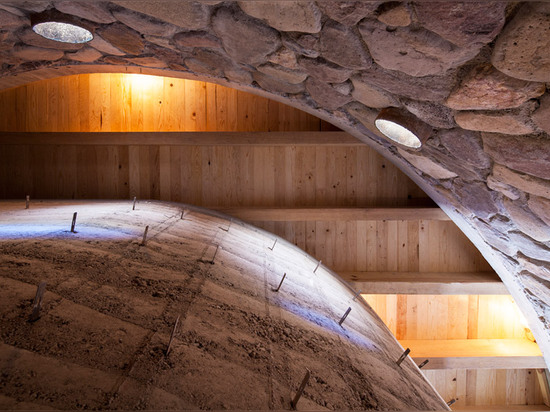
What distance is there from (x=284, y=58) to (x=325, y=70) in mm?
213

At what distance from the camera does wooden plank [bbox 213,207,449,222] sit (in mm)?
3711

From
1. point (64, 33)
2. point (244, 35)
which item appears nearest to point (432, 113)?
point (244, 35)

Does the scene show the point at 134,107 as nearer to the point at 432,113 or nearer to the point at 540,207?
the point at 432,113

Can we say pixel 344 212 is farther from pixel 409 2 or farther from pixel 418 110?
pixel 409 2

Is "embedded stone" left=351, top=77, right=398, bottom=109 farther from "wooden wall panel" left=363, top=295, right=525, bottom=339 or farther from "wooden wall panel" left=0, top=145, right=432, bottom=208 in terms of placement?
"wooden wall panel" left=363, top=295, right=525, bottom=339

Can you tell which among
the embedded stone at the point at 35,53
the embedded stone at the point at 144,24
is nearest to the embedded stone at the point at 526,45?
the embedded stone at the point at 144,24

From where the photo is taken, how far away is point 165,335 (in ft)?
3.19

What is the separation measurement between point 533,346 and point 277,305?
440 cm

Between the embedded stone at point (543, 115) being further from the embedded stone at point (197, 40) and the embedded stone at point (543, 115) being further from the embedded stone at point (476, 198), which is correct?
the embedded stone at point (197, 40)

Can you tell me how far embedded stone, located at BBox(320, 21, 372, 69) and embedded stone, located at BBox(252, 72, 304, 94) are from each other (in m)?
0.54

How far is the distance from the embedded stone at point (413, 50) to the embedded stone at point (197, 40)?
0.81 meters

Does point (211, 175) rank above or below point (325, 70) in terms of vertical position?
below

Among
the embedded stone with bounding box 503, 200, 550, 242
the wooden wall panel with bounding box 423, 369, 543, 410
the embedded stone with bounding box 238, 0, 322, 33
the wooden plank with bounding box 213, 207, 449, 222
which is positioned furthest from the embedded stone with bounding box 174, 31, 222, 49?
the wooden wall panel with bounding box 423, 369, 543, 410

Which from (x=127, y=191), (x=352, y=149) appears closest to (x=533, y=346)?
(x=352, y=149)
